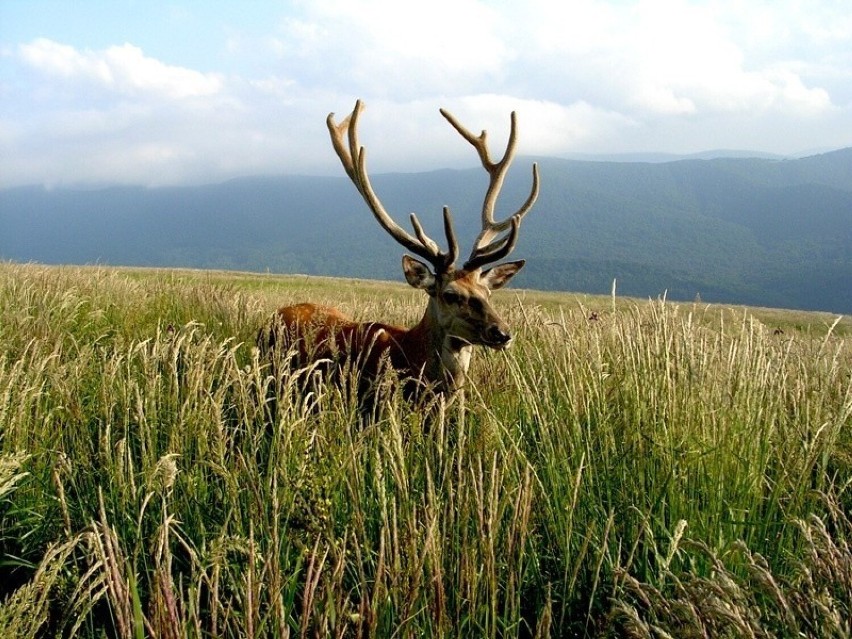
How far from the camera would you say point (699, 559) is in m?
2.34

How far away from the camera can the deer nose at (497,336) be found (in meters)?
4.71

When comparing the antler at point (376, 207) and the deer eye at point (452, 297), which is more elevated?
the antler at point (376, 207)

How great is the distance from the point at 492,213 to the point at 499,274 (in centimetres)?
101

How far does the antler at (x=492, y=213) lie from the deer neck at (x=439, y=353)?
57cm

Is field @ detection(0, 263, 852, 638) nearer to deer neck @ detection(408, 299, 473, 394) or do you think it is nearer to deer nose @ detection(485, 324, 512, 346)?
deer nose @ detection(485, 324, 512, 346)

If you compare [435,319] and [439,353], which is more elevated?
[435,319]

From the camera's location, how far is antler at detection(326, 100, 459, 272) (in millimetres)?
5556

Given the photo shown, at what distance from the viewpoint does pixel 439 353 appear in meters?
5.34

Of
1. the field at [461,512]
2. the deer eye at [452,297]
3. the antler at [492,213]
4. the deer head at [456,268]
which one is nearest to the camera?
the field at [461,512]

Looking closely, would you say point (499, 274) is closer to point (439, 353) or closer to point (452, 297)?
point (452, 297)

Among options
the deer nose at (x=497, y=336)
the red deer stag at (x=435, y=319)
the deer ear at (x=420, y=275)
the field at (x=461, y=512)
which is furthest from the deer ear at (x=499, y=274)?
the field at (x=461, y=512)

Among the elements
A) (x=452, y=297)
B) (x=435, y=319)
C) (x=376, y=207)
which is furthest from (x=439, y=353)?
(x=376, y=207)

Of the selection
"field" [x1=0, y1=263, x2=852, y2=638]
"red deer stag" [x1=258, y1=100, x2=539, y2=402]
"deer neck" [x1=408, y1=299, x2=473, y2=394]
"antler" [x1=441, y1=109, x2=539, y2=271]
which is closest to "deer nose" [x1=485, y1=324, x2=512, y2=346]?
"red deer stag" [x1=258, y1=100, x2=539, y2=402]

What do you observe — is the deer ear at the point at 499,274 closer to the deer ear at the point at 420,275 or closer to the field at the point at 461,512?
the deer ear at the point at 420,275
